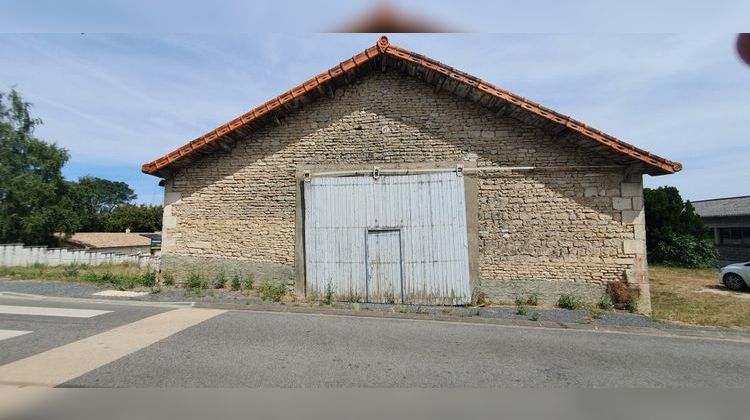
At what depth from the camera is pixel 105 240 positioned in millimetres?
34500

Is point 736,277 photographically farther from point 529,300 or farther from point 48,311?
point 48,311

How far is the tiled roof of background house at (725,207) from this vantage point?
72.4 ft

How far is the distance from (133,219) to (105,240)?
19.4m

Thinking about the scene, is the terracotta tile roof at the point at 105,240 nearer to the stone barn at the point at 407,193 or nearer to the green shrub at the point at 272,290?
the stone barn at the point at 407,193

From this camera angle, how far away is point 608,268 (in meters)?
8.23

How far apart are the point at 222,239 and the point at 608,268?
29.9 ft

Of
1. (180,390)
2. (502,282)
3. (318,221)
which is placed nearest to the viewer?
(180,390)

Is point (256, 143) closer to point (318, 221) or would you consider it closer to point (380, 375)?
point (318, 221)

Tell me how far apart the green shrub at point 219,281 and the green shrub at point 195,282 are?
0.66 ft

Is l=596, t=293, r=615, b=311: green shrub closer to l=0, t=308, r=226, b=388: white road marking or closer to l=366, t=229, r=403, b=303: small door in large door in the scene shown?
l=366, t=229, r=403, b=303: small door in large door

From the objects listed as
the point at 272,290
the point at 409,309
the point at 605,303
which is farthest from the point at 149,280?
the point at 605,303

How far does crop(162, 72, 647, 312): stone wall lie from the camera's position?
27.3 feet

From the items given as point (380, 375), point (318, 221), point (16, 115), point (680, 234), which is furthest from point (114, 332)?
point (680, 234)

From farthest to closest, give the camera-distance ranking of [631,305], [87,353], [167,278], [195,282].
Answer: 1. [167,278]
2. [195,282]
3. [631,305]
4. [87,353]
